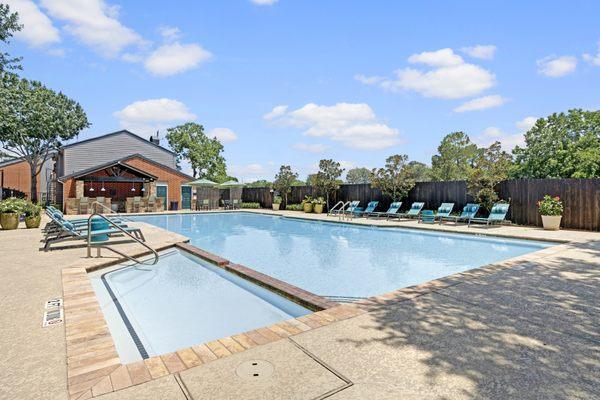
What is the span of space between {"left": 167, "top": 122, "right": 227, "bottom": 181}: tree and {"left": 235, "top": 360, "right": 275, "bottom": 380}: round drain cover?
140ft

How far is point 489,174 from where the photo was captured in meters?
13.0

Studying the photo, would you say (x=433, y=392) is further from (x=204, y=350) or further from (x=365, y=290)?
(x=365, y=290)

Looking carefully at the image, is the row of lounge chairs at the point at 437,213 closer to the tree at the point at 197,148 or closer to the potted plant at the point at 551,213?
the potted plant at the point at 551,213

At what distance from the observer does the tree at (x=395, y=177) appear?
52.7ft

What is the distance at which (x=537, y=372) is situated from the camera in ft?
7.54

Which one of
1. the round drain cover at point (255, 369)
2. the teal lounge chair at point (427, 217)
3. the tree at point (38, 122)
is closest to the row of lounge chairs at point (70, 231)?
the round drain cover at point (255, 369)

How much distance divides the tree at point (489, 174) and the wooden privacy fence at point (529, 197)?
0.44 meters

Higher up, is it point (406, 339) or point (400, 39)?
point (400, 39)

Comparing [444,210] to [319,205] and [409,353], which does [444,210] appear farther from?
[409,353]

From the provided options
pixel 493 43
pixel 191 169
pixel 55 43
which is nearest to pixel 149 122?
pixel 191 169

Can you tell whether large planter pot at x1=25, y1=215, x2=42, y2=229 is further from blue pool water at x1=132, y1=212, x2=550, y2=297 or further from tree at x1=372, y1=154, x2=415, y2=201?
tree at x1=372, y1=154, x2=415, y2=201

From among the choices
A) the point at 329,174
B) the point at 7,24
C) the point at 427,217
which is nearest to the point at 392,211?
the point at 427,217

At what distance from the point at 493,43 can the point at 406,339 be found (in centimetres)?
1208

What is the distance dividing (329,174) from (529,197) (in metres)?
10.2
